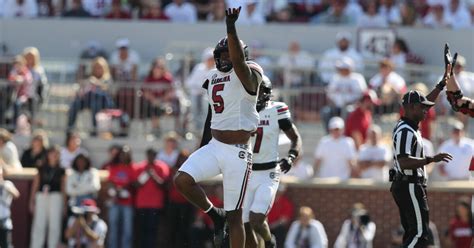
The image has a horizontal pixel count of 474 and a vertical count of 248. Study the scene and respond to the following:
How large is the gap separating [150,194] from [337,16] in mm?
6445

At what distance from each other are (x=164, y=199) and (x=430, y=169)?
4174 millimetres

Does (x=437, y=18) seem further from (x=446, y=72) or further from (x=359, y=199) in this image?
(x=446, y=72)

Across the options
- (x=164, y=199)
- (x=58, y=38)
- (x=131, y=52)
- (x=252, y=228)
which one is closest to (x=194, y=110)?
(x=164, y=199)

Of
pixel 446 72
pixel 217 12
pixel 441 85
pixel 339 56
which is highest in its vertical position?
pixel 446 72

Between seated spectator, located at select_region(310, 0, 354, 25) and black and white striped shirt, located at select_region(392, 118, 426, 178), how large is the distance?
1212cm

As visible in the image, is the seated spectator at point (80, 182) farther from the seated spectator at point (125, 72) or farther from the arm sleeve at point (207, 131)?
the arm sleeve at point (207, 131)

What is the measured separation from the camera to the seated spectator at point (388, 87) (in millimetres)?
21938

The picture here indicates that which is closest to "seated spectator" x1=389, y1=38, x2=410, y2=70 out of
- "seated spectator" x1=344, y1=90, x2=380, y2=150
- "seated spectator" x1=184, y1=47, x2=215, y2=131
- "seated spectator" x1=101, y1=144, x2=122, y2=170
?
"seated spectator" x1=344, y1=90, x2=380, y2=150

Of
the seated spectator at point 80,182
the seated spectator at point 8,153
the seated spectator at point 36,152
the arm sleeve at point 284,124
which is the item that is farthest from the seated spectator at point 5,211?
the arm sleeve at point 284,124

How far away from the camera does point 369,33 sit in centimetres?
2514

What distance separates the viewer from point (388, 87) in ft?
72.5

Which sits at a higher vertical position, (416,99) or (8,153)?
(416,99)

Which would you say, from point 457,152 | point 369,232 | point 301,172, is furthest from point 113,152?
point 457,152

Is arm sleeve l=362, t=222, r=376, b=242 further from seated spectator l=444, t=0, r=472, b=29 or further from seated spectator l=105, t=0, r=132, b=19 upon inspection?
seated spectator l=105, t=0, r=132, b=19
